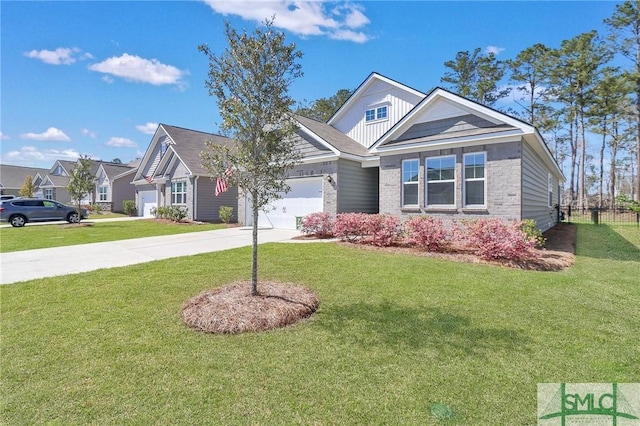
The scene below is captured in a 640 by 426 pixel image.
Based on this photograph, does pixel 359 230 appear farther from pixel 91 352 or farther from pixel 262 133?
pixel 91 352

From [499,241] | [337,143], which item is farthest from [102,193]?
[499,241]

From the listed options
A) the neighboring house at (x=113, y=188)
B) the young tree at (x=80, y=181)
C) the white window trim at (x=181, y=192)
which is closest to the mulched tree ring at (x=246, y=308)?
the young tree at (x=80, y=181)

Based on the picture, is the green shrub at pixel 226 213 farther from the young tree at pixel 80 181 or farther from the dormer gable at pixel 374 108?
the dormer gable at pixel 374 108

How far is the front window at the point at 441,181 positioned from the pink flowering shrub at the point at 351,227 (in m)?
2.56

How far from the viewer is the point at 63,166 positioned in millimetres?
39781

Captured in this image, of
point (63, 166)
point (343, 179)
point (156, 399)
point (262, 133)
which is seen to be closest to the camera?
point (156, 399)

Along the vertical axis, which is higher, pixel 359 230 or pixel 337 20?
pixel 337 20

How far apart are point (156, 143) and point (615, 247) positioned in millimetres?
28063

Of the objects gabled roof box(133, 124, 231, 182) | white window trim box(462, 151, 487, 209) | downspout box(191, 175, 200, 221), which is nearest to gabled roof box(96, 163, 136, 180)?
gabled roof box(133, 124, 231, 182)

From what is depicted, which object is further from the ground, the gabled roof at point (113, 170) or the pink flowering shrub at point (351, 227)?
the gabled roof at point (113, 170)

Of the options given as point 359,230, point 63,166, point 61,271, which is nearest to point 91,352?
point 61,271

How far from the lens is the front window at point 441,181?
10.7 metres

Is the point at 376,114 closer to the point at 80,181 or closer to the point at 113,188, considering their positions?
the point at 80,181

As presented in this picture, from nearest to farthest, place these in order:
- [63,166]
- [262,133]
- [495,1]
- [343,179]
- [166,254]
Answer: [262,133] → [166,254] → [495,1] → [343,179] → [63,166]
